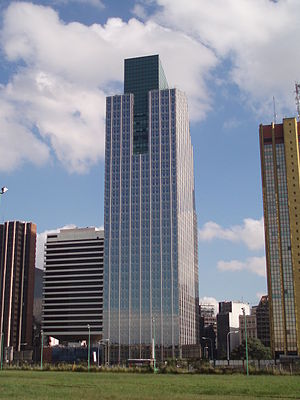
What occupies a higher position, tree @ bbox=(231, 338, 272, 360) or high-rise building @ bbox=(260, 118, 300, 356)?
high-rise building @ bbox=(260, 118, 300, 356)

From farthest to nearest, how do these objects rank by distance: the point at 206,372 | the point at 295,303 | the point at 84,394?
the point at 295,303, the point at 206,372, the point at 84,394

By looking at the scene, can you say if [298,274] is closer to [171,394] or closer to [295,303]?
[295,303]

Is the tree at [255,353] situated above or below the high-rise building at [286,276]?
below

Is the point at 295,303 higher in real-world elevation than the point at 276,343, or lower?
higher

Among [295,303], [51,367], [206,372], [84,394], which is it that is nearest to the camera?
[84,394]

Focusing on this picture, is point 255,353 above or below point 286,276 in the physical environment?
below

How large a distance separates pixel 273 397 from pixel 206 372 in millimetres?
43093

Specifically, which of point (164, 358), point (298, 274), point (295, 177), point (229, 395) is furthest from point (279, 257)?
point (229, 395)

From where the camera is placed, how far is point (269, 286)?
638 feet

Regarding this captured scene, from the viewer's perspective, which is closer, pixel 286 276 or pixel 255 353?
pixel 255 353

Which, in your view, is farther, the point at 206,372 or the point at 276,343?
the point at 276,343

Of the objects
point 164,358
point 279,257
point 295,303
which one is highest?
point 279,257

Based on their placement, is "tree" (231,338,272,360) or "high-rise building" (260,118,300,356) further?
"high-rise building" (260,118,300,356)

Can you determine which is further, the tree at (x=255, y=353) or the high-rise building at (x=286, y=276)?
the high-rise building at (x=286, y=276)
